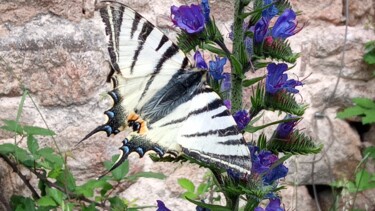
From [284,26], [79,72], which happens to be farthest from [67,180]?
[284,26]

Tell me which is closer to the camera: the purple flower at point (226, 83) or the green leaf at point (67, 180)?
the purple flower at point (226, 83)

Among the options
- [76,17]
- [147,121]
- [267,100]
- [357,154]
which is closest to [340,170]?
[357,154]

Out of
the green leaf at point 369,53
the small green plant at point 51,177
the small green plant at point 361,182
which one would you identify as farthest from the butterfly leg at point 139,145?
the green leaf at point 369,53

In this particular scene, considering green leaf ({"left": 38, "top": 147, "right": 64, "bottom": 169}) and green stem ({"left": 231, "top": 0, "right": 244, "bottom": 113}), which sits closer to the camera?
green stem ({"left": 231, "top": 0, "right": 244, "bottom": 113})

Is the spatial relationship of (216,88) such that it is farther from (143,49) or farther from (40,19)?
(40,19)

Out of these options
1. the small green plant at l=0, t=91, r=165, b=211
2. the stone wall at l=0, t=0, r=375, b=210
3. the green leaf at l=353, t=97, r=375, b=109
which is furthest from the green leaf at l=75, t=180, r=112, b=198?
the green leaf at l=353, t=97, r=375, b=109

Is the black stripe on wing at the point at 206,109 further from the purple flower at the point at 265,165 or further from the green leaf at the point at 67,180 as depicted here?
the green leaf at the point at 67,180

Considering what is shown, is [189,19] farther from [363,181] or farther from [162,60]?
[363,181]

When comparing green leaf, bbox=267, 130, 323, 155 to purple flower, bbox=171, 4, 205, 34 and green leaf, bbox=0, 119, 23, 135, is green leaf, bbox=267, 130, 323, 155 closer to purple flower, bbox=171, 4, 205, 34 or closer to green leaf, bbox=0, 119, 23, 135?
purple flower, bbox=171, 4, 205, 34
